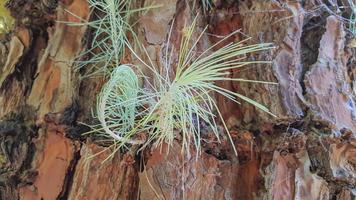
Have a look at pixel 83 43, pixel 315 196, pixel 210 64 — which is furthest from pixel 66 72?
pixel 315 196

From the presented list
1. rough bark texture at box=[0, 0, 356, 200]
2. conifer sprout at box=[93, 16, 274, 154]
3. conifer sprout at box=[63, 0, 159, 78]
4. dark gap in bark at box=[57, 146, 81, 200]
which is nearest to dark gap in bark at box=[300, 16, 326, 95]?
rough bark texture at box=[0, 0, 356, 200]

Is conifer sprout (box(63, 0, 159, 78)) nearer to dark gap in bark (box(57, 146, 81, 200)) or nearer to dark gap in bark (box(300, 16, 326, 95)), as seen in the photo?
dark gap in bark (box(57, 146, 81, 200))

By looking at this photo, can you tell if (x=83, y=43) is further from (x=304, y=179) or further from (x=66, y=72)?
(x=304, y=179)

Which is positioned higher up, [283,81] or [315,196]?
[283,81]

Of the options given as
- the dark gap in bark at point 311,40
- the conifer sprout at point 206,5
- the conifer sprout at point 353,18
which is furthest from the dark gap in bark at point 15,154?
the conifer sprout at point 353,18

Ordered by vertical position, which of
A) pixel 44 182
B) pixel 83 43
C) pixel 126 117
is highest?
pixel 83 43

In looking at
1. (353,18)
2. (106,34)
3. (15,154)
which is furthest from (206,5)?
(15,154)
